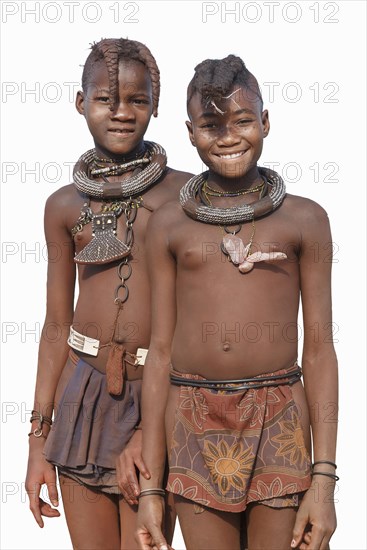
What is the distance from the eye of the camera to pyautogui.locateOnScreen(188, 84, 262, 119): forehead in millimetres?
3570

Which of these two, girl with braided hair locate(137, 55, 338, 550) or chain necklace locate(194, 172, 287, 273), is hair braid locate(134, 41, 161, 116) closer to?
girl with braided hair locate(137, 55, 338, 550)

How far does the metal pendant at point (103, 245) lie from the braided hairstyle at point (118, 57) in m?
0.35

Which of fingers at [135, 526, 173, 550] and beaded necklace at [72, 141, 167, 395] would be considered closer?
fingers at [135, 526, 173, 550]

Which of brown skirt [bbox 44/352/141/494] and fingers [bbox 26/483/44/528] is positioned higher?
brown skirt [bbox 44/352/141/494]

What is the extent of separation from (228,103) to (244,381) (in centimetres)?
80

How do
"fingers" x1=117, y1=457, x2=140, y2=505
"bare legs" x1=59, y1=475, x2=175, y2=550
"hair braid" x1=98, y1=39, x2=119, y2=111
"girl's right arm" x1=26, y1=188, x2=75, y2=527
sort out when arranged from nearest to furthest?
"fingers" x1=117, y1=457, x2=140, y2=505, "hair braid" x1=98, y1=39, x2=119, y2=111, "bare legs" x1=59, y1=475, x2=175, y2=550, "girl's right arm" x1=26, y1=188, x2=75, y2=527

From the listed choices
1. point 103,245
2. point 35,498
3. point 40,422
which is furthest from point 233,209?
point 35,498

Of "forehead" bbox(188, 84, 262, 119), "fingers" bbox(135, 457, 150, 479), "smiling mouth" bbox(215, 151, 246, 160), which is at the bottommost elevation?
"fingers" bbox(135, 457, 150, 479)

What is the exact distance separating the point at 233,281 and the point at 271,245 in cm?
15

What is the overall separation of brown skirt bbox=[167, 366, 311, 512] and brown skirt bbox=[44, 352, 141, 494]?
13.6 inches

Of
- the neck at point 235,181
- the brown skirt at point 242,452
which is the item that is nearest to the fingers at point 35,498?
the brown skirt at point 242,452

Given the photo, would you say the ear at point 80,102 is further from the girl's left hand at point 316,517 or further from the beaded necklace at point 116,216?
the girl's left hand at point 316,517

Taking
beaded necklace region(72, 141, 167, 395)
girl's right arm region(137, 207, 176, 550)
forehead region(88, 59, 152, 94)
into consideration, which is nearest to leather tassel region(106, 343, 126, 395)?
beaded necklace region(72, 141, 167, 395)

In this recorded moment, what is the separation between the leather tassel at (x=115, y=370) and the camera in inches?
151
